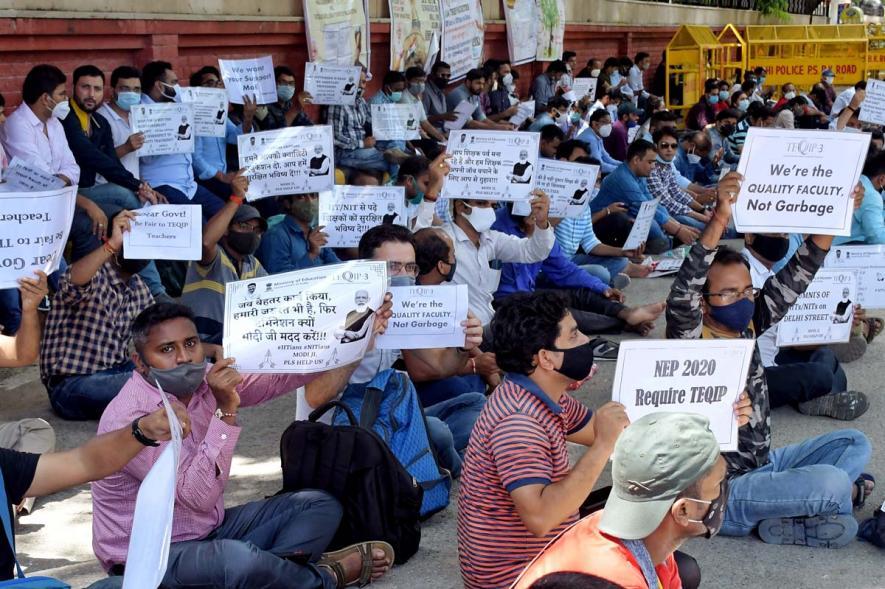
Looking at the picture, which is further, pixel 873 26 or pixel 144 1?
pixel 873 26

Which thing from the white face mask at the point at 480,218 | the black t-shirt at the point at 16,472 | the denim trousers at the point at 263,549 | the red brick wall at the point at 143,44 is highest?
the red brick wall at the point at 143,44

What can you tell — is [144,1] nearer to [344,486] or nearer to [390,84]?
[390,84]

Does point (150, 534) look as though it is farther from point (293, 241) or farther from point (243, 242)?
point (293, 241)

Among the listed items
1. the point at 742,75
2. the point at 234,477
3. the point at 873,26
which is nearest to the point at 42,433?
the point at 234,477

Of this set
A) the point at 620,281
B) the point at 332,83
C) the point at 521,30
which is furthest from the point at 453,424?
the point at 521,30

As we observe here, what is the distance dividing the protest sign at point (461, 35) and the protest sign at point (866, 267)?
395 inches

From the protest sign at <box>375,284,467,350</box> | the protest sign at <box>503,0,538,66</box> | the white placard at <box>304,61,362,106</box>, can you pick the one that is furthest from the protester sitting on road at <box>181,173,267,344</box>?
the protest sign at <box>503,0,538,66</box>

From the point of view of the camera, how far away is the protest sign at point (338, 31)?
13.7 m

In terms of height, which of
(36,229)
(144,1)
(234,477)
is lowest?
(234,477)

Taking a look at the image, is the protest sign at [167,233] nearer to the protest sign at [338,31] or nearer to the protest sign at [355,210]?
the protest sign at [355,210]

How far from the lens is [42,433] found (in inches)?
228

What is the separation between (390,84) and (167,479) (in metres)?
11.6

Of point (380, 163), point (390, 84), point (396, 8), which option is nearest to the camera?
point (380, 163)

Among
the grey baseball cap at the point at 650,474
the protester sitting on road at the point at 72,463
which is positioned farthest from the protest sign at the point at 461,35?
the grey baseball cap at the point at 650,474
